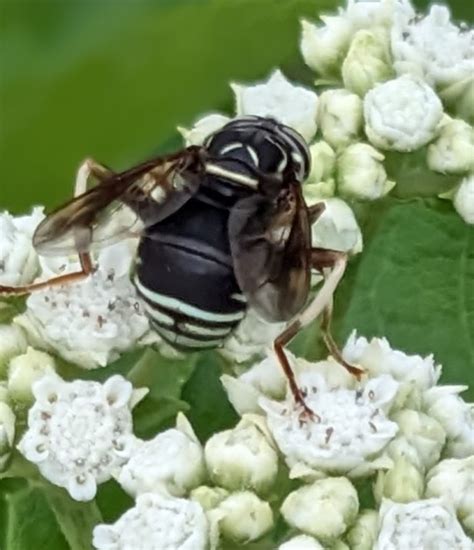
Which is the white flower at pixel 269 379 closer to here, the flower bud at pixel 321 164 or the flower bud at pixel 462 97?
the flower bud at pixel 321 164

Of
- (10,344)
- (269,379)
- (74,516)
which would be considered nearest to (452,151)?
(269,379)

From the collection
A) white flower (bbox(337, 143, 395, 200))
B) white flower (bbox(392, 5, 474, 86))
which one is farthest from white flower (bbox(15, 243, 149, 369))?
white flower (bbox(392, 5, 474, 86))

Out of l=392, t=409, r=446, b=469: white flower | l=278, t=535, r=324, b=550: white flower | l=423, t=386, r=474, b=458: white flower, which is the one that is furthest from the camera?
l=423, t=386, r=474, b=458: white flower

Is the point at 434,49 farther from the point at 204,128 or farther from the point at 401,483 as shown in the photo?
the point at 401,483

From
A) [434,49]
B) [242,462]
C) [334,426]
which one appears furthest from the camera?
[434,49]

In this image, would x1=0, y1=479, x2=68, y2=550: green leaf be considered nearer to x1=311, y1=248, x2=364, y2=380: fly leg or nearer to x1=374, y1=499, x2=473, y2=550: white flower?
x1=311, y1=248, x2=364, y2=380: fly leg

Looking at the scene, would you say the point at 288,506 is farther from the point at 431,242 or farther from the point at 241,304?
the point at 431,242
